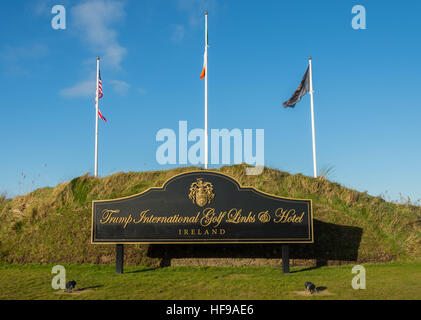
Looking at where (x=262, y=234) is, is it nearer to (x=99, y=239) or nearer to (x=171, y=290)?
(x=171, y=290)

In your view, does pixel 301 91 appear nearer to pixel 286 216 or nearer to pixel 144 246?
pixel 286 216

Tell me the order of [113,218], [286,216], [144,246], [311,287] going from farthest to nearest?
1. [144,246]
2. [113,218]
3. [286,216]
4. [311,287]

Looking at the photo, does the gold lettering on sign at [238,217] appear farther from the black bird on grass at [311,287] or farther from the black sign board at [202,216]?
the black bird on grass at [311,287]

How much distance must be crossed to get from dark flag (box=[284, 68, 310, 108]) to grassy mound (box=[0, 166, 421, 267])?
5101 millimetres

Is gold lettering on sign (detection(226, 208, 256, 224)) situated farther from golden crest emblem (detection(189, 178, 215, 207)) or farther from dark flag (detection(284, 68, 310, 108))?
dark flag (detection(284, 68, 310, 108))

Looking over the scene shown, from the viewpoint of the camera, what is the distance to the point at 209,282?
1305 centimetres

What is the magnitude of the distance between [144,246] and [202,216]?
14.9ft

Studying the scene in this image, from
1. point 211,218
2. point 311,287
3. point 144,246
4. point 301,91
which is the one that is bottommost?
point 311,287

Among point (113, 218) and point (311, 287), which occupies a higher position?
point (113, 218)

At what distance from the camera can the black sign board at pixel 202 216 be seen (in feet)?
48.4

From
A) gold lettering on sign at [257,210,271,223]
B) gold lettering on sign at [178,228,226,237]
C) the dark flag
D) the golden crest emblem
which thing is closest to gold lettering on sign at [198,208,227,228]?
gold lettering on sign at [178,228,226,237]


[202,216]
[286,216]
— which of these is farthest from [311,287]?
[202,216]

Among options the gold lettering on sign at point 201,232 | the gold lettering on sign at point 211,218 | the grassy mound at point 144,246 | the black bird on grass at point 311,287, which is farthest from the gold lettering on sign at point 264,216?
the black bird on grass at point 311,287

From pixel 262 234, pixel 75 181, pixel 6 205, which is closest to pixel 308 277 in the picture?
pixel 262 234
